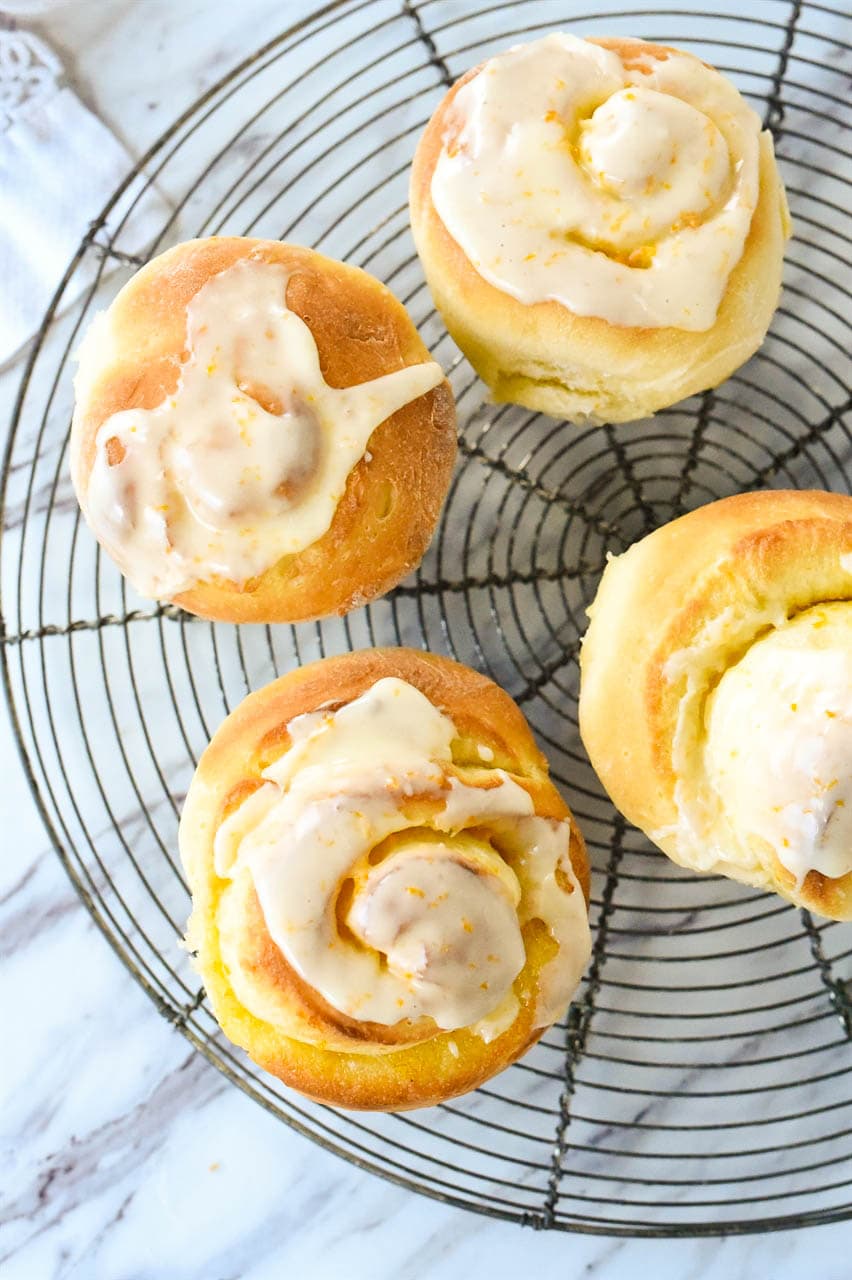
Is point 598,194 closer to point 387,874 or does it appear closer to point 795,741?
point 795,741

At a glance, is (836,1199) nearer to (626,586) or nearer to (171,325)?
(626,586)

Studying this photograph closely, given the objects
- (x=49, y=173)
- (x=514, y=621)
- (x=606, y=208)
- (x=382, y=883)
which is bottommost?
(x=514, y=621)

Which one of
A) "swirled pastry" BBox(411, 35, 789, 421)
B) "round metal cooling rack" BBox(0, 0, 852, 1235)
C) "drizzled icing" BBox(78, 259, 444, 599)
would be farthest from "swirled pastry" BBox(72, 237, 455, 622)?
"round metal cooling rack" BBox(0, 0, 852, 1235)

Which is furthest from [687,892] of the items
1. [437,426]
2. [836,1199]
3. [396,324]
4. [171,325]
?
[171,325]

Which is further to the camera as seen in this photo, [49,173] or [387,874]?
[49,173]

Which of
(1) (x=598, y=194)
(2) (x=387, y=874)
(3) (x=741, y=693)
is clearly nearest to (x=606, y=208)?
(1) (x=598, y=194)

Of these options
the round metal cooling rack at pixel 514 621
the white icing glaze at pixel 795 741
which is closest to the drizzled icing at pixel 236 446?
the round metal cooling rack at pixel 514 621

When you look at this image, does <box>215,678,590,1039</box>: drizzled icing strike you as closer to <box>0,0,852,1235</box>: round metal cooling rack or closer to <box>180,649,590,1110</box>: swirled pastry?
<box>180,649,590,1110</box>: swirled pastry
